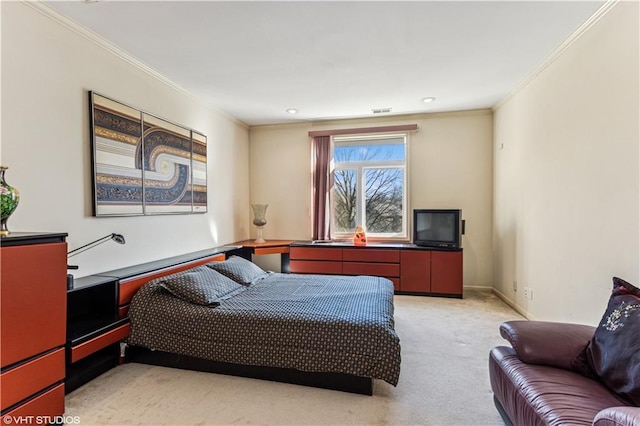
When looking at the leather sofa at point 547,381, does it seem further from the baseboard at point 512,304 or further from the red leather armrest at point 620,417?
the baseboard at point 512,304

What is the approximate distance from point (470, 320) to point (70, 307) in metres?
3.69

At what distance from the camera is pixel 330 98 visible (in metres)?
3.93

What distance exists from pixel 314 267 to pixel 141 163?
266 centimetres

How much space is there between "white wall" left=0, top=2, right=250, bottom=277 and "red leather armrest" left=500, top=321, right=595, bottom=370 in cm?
304

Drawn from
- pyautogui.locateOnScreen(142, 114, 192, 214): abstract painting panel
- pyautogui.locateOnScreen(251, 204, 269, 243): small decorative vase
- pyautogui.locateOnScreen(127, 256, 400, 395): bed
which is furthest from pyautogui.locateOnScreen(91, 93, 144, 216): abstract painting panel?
pyautogui.locateOnScreen(251, 204, 269, 243): small decorative vase

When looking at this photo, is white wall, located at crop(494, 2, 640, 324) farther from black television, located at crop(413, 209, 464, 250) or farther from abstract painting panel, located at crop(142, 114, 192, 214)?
abstract painting panel, located at crop(142, 114, 192, 214)

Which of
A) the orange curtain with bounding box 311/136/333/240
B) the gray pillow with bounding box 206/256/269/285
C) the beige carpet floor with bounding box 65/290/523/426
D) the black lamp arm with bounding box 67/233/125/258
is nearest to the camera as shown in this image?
the beige carpet floor with bounding box 65/290/523/426

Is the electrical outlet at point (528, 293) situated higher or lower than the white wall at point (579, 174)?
lower

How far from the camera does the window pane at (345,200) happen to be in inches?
198

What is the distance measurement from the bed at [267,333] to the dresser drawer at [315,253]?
1.77 m

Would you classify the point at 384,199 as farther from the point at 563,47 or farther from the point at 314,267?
the point at 563,47

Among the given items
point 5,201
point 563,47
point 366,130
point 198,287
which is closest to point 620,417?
point 198,287

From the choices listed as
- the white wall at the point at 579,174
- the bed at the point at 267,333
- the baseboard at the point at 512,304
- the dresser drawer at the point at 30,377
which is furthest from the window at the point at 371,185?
the dresser drawer at the point at 30,377

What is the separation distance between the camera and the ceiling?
2148 millimetres
